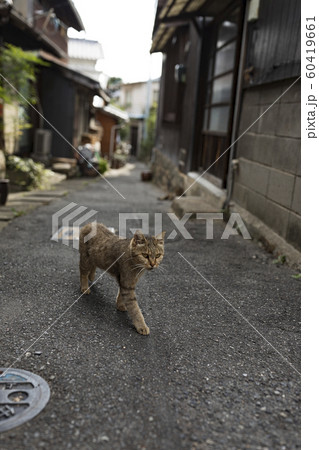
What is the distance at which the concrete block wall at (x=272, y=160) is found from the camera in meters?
5.16

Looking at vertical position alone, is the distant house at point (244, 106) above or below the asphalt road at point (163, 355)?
above

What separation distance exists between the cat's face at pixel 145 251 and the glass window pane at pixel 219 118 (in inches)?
245

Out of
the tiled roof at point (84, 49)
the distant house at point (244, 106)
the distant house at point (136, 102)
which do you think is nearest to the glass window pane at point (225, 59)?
the distant house at point (244, 106)

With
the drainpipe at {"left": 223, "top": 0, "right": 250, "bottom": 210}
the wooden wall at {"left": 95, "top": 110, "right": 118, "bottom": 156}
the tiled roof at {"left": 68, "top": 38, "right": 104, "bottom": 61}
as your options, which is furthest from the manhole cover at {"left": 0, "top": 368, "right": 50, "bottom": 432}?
the tiled roof at {"left": 68, "top": 38, "right": 104, "bottom": 61}

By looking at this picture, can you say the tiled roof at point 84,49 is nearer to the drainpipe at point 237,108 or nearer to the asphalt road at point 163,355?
the drainpipe at point 237,108

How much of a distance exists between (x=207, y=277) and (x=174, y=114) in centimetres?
965

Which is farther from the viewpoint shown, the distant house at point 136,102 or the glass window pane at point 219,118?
the distant house at point 136,102

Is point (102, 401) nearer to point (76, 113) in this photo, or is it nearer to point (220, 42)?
point (220, 42)

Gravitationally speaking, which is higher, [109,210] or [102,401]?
[109,210]

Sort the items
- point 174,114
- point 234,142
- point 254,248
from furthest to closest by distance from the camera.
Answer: point 174,114 → point 234,142 → point 254,248

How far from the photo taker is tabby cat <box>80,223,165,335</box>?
3.22 m

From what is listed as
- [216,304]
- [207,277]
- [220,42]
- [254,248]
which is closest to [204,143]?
[220,42]

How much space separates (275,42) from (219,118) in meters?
3.51

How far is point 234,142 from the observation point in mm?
7633
